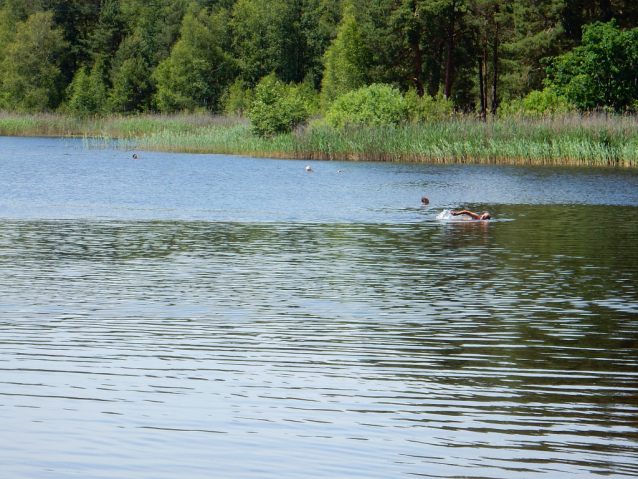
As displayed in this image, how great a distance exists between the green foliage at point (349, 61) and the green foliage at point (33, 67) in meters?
39.8

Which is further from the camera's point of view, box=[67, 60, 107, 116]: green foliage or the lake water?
box=[67, 60, 107, 116]: green foliage

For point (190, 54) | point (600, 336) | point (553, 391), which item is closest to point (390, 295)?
point (600, 336)

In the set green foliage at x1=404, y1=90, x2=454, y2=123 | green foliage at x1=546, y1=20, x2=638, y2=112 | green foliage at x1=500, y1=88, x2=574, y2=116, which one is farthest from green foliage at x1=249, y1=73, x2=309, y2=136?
green foliage at x1=546, y1=20, x2=638, y2=112

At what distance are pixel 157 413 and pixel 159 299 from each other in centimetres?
456

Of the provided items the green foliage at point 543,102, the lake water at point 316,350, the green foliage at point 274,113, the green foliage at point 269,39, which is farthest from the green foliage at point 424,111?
the green foliage at point 269,39

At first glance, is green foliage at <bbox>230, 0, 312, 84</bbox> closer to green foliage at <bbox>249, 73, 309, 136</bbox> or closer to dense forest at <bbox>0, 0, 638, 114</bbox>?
dense forest at <bbox>0, 0, 638, 114</bbox>

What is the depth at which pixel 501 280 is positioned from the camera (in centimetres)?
1231

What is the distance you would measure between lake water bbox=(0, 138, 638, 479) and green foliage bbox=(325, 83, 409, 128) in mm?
28599

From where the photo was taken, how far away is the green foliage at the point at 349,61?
7706 centimetres

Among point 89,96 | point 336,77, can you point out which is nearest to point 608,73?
point 336,77

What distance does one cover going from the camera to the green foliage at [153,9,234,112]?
97.4 meters

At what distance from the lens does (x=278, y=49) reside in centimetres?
9712

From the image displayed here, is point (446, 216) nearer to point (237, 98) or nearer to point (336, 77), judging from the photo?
point (336, 77)

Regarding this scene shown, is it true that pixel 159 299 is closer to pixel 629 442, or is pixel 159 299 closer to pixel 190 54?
pixel 629 442
